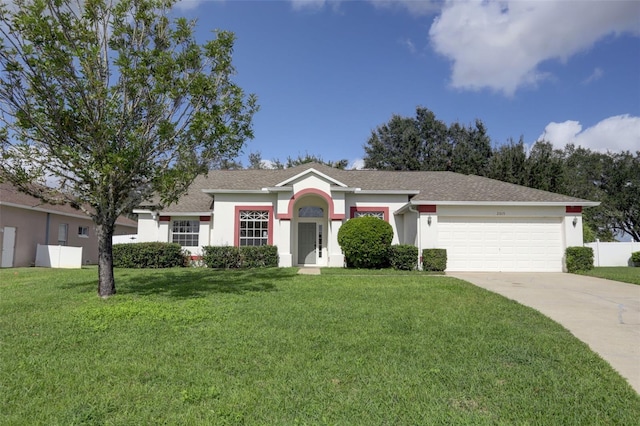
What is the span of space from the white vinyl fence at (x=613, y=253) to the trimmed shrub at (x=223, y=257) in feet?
63.5

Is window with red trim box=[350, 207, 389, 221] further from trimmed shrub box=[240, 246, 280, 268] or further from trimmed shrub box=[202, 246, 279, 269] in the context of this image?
trimmed shrub box=[202, 246, 279, 269]

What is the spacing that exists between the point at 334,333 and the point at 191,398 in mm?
2625

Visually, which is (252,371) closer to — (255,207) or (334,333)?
(334,333)

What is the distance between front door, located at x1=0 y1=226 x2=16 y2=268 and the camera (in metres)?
17.6

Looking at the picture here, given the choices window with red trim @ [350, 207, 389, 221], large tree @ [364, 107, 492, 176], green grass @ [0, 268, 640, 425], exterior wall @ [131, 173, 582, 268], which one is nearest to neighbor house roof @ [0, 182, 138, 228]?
exterior wall @ [131, 173, 582, 268]

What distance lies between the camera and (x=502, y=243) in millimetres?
16016

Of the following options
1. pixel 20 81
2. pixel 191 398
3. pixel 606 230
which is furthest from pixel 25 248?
pixel 606 230

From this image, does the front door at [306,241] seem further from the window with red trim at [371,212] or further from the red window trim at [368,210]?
the window with red trim at [371,212]

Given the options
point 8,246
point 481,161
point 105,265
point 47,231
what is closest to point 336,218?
point 105,265

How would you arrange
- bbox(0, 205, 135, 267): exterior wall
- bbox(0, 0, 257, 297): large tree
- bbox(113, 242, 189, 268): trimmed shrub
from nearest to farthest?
bbox(0, 0, 257, 297): large tree < bbox(113, 242, 189, 268): trimmed shrub < bbox(0, 205, 135, 267): exterior wall

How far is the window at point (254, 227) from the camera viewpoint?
1853 cm

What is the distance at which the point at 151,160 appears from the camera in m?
9.61

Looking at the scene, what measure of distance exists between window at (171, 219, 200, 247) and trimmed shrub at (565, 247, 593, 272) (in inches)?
675

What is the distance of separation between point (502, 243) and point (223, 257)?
12.3 m
